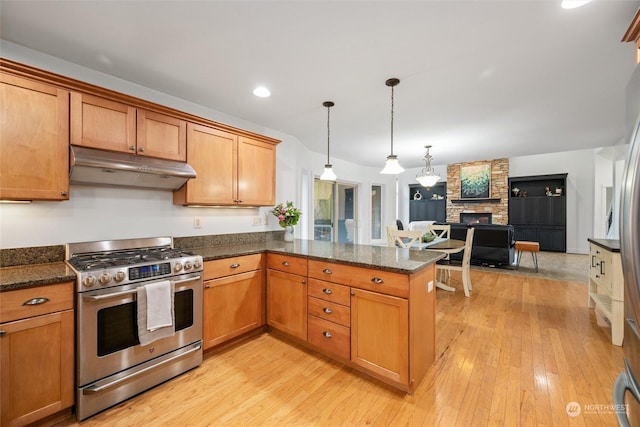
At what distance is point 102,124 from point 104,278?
1.19 meters

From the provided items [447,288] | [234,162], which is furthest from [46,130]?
[447,288]

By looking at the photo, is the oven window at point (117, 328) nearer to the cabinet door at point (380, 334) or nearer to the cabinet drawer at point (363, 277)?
the cabinet drawer at point (363, 277)

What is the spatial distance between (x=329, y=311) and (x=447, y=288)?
2.59m

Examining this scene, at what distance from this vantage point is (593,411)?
5.43ft

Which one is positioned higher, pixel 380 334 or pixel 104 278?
pixel 104 278

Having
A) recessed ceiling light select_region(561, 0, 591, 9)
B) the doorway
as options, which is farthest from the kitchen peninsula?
the doorway

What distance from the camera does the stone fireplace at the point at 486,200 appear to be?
8047mm

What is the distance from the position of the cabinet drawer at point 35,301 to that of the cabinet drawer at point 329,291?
1.63 metres

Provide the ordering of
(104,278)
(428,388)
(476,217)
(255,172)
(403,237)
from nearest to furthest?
(104,278) → (428,388) → (255,172) → (403,237) → (476,217)

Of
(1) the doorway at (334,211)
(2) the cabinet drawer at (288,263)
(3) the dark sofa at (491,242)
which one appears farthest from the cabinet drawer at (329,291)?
(3) the dark sofa at (491,242)

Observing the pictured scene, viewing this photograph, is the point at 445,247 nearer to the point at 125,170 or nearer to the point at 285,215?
the point at 285,215

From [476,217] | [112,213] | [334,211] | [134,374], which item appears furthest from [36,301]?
[476,217]

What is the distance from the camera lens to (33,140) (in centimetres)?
175

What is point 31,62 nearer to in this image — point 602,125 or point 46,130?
point 46,130
